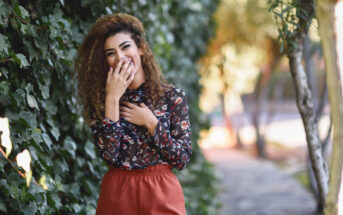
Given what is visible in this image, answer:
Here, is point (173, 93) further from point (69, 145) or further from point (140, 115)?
point (69, 145)

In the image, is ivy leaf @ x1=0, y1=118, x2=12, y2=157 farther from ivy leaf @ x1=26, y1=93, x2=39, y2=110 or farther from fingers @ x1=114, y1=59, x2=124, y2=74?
fingers @ x1=114, y1=59, x2=124, y2=74

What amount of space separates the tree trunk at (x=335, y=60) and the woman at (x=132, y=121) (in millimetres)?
740

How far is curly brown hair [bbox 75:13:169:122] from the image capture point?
6.31 feet

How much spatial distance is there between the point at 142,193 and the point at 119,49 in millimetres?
667

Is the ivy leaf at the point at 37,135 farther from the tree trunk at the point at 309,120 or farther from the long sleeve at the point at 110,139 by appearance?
the tree trunk at the point at 309,120

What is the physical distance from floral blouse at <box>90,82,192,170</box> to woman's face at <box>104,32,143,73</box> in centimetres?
16

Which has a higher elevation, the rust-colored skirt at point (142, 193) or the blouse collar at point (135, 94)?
the blouse collar at point (135, 94)

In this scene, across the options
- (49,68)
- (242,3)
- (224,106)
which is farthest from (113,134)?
(224,106)

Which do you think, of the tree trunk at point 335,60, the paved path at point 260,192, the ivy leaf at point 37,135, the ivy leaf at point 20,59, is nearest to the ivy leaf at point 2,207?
the ivy leaf at point 37,135

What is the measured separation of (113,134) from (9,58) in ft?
1.95

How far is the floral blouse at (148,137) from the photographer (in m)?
1.76

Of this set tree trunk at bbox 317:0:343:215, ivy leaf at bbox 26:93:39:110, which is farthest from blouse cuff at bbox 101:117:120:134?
tree trunk at bbox 317:0:343:215

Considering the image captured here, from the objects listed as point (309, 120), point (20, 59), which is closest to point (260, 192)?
point (309, 120)

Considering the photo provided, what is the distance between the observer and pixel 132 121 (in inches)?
71.9
